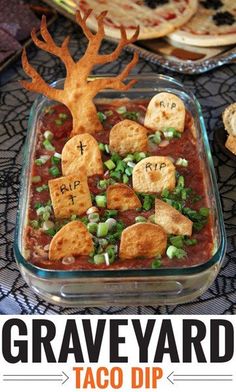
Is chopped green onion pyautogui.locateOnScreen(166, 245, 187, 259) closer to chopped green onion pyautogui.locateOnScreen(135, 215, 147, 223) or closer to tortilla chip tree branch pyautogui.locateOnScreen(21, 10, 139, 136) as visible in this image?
chopped green onion pyautogui.locateOnScreen(135, 215, 147, 223)

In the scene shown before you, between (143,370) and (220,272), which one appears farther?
(220,272)

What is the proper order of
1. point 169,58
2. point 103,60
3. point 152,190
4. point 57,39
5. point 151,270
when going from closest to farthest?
1. point 151,270
2. point 152,190
3. point 103,60
4. point 169,58
5. point 57,39

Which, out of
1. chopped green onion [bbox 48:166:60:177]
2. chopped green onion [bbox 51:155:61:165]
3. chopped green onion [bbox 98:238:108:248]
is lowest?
chopped green onion [bbox 98:238:108:248]

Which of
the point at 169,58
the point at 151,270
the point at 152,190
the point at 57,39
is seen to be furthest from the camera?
the point at 57,39

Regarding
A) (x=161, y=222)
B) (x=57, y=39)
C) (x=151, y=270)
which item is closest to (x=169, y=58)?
(x=57, y=39)

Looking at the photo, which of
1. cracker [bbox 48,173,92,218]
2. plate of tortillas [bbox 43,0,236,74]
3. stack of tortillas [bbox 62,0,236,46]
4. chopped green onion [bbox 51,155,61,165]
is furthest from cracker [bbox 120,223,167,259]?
stack of tortillas [bbox 62,0,236,46]

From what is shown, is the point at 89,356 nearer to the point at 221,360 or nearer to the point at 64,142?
the point at 221,360

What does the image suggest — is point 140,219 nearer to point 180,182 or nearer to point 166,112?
point 180,182
